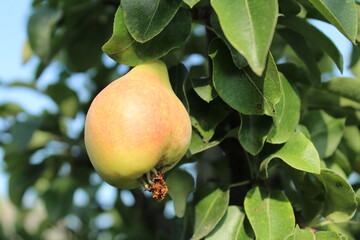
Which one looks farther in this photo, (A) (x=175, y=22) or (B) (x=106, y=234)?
(B) (x=106, y=234)

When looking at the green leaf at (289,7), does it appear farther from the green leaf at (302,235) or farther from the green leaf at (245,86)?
the green leaf at (302,235)

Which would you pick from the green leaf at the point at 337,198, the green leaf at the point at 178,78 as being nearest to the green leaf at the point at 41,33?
the green leaf at the point at 178,78

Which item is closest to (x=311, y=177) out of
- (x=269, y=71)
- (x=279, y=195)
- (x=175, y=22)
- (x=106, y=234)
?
(x=279, y=195)

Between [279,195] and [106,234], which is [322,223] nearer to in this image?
[279,195]

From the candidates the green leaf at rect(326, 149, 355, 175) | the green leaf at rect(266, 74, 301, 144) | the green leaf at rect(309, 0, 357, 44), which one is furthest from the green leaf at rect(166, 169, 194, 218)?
the green leaf at rect(309, 0, 357, 44)

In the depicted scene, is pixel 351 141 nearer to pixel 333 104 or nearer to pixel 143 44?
pixel 333 104

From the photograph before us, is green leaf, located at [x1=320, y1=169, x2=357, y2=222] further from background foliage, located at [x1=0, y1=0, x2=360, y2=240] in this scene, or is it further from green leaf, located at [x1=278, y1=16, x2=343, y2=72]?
green leaf, located at [x1=278, y1=16, x2=343, y2=72]
